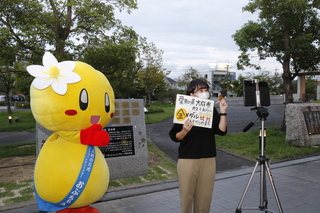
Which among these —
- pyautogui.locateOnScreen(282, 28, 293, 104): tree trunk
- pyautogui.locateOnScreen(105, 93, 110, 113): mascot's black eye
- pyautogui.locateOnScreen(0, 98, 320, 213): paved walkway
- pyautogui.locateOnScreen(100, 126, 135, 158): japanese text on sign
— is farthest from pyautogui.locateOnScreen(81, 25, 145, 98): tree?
pyautogui.locateOnScreen(282, 28, 293, 104): tree trunk

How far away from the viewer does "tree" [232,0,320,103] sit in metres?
11.1

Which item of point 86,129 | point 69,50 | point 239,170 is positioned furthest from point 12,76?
point 86,129

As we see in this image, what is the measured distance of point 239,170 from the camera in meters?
7.04

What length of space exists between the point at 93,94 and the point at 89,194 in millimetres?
1102

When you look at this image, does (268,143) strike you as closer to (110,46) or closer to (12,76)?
(110,46)

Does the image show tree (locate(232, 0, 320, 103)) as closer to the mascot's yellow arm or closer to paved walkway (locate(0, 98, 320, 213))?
paved walkway (locate(0, 98, 320, 213))

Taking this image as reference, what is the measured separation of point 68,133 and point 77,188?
2.00 ft

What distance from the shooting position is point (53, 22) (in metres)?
7.98

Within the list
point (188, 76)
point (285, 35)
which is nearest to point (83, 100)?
point (285, 35)

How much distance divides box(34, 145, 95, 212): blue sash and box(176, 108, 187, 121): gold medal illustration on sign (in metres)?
1.06

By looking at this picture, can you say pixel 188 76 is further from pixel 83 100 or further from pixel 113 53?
pixel 83 100

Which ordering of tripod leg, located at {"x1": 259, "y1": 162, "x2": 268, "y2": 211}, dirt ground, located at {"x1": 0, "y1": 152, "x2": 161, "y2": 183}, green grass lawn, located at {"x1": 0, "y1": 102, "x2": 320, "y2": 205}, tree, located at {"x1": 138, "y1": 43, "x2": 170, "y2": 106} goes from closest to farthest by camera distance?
tripod leg, located at {"x1": 259, "y1": 162, "x2": 268, "y2": 211} → green grass lawn, located at {"x1": 0, "y1": 102, "x2": 320, "y2": 205} → dirt ground, located at {"x1": 0, "y1": 152, "x2": 161, "y2": 183} → tree, located at {"x1": 138, "y1": 43, "x2": 170, "y2": 106}

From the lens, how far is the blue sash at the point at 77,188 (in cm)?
297

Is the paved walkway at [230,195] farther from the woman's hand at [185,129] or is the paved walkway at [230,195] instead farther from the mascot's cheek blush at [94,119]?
the mascot's cheek blush at [94,119]
